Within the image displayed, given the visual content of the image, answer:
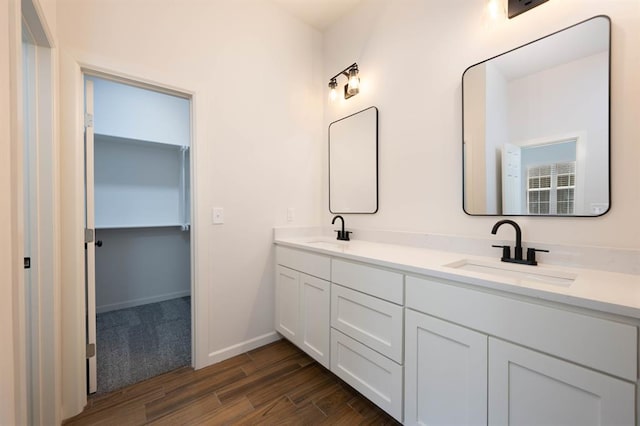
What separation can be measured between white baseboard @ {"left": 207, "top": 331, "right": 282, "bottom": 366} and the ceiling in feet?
9.15

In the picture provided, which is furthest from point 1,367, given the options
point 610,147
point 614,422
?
point 610,147

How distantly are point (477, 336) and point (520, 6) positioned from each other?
1.63 meters

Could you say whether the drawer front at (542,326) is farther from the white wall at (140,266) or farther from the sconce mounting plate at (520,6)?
the white wall at (140,266)

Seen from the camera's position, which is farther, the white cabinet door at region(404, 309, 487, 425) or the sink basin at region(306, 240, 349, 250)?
the sink basin at region(306, 240, 349, 250)

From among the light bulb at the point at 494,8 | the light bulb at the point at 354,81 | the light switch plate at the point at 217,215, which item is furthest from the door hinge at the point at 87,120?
the light bulb at the point at 494,8

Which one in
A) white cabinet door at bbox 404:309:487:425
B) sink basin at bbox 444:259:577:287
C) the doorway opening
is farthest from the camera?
the doorway opening

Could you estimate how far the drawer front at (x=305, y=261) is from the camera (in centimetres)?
172

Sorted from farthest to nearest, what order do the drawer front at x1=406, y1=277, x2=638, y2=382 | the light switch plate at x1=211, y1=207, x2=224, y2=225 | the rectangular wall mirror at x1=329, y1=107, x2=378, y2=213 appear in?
the rectangular wall mirror at x1=329, y1=107, x2=378, y2=213 → the light switch plate at x1=211, y1=207, x2=224, y2=225 → the drawer front at x1=406, y1=277, x2=638, y2=382

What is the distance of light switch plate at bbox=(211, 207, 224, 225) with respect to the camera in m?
1.93

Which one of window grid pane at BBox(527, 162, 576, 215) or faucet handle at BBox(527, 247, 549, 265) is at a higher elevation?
window grid pane at BBox(527, 162, 576, 215)

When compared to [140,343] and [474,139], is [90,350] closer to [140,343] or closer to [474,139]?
[140,343]

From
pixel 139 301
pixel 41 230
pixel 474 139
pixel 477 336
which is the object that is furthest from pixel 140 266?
pixel 474 139

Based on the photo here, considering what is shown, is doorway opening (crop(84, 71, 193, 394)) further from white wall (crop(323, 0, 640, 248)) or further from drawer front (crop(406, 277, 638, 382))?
drawer front (crop(406, 277, 638, 382))

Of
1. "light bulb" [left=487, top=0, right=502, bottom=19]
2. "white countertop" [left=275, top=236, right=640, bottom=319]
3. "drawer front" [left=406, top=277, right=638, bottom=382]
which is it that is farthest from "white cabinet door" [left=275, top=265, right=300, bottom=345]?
"light bulb" [left=487, top=0, right=502, bottom=19]
